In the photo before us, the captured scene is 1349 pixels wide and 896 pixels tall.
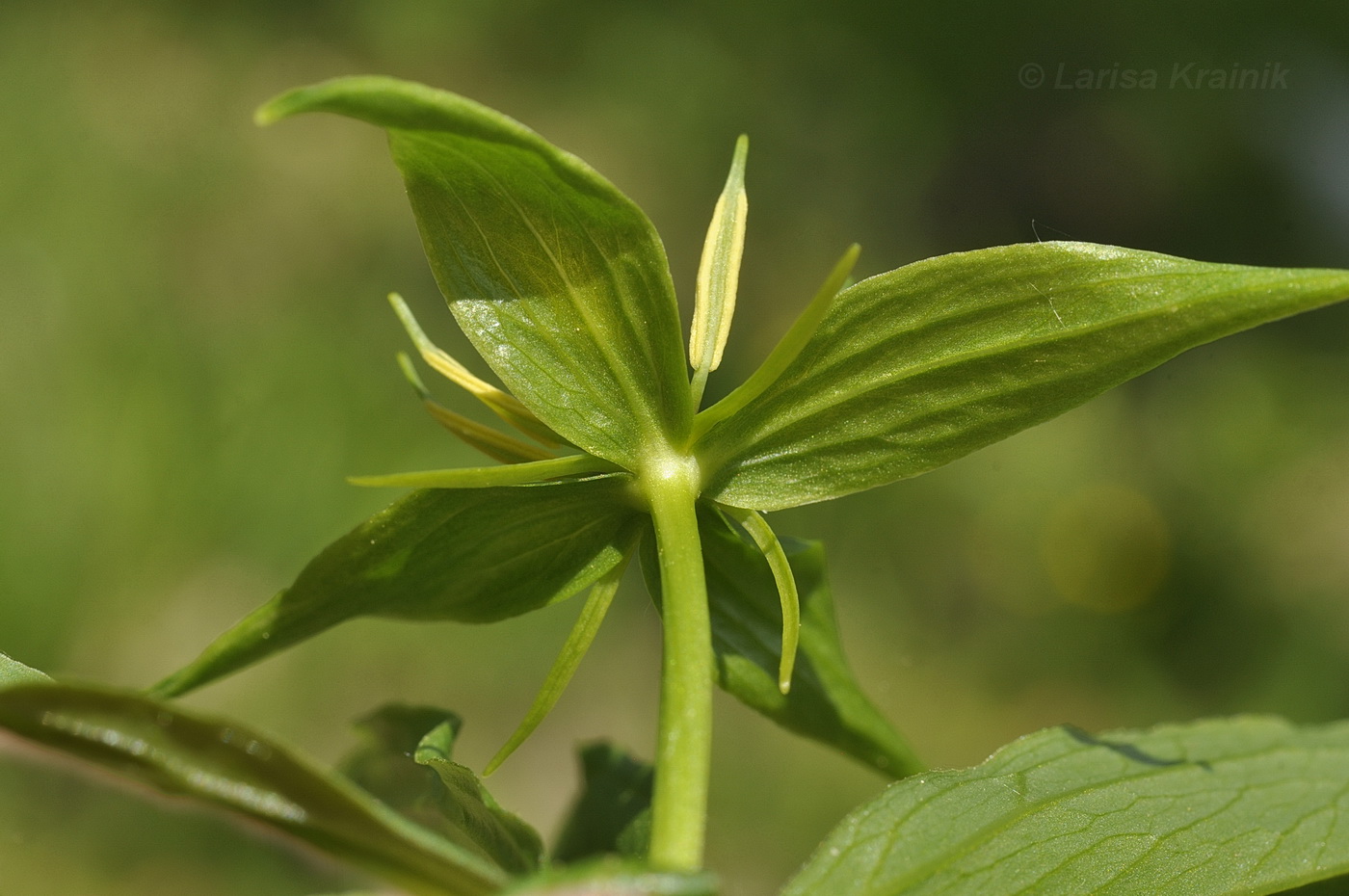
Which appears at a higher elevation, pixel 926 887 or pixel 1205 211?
pixel 1205 211

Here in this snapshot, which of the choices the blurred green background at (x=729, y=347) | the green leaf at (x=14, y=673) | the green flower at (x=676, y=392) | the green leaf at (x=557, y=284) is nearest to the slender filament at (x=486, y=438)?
the green flower at (x=676, y=392)

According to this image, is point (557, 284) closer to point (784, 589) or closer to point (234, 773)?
point (784, 589)

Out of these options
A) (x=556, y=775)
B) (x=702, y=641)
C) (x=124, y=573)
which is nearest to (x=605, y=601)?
(x=702, y=641)

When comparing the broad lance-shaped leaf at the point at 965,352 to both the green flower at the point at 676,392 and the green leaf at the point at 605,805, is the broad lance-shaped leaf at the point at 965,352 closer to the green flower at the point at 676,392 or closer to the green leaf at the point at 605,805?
the green flower at the point at 676,392

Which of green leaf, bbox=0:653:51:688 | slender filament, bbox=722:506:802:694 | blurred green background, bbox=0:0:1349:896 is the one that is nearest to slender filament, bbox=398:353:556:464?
slender filament, bbox=722:506:802:694

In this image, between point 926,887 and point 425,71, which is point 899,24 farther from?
point 926,887

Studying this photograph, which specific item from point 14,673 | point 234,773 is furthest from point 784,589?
point 14,673
